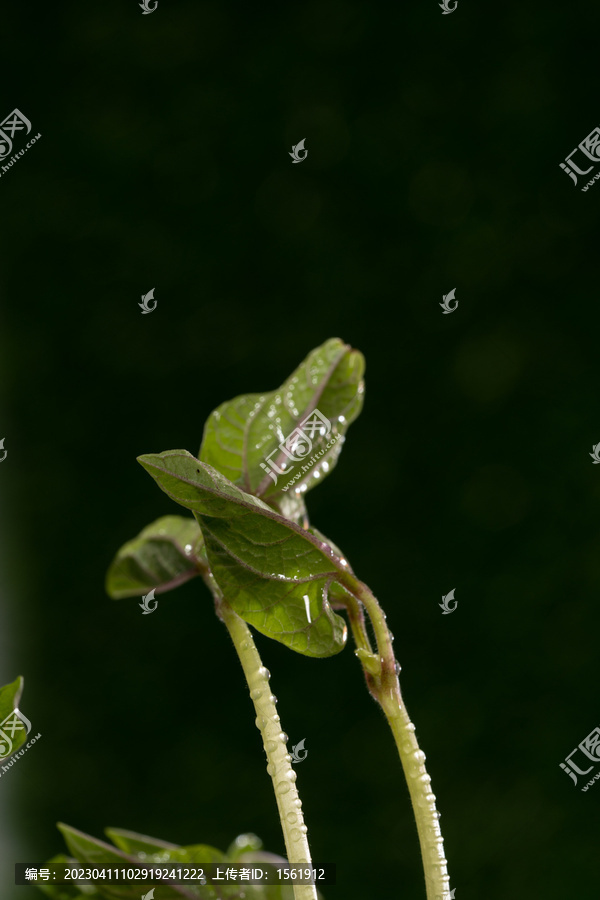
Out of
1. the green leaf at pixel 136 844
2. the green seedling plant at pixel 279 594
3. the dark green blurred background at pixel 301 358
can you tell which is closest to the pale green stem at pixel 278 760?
the green seedling plant at pixel 279 594

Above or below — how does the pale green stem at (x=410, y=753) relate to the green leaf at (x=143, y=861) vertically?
above

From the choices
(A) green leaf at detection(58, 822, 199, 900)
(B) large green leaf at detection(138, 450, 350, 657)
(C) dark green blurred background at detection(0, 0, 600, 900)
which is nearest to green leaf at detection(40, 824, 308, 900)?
(A) green leaf at detection(58, 822, 199, 900)

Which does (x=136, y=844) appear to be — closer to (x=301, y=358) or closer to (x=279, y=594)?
(x=279, y=594)

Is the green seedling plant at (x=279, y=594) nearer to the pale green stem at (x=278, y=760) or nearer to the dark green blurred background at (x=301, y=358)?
the pale green stem at (x=278, y=760)

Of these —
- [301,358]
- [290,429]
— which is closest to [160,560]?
[290,429]

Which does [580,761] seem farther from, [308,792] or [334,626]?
[334,626]

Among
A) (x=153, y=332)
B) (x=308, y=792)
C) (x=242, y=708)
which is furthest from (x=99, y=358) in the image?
(x=308, y=792)
